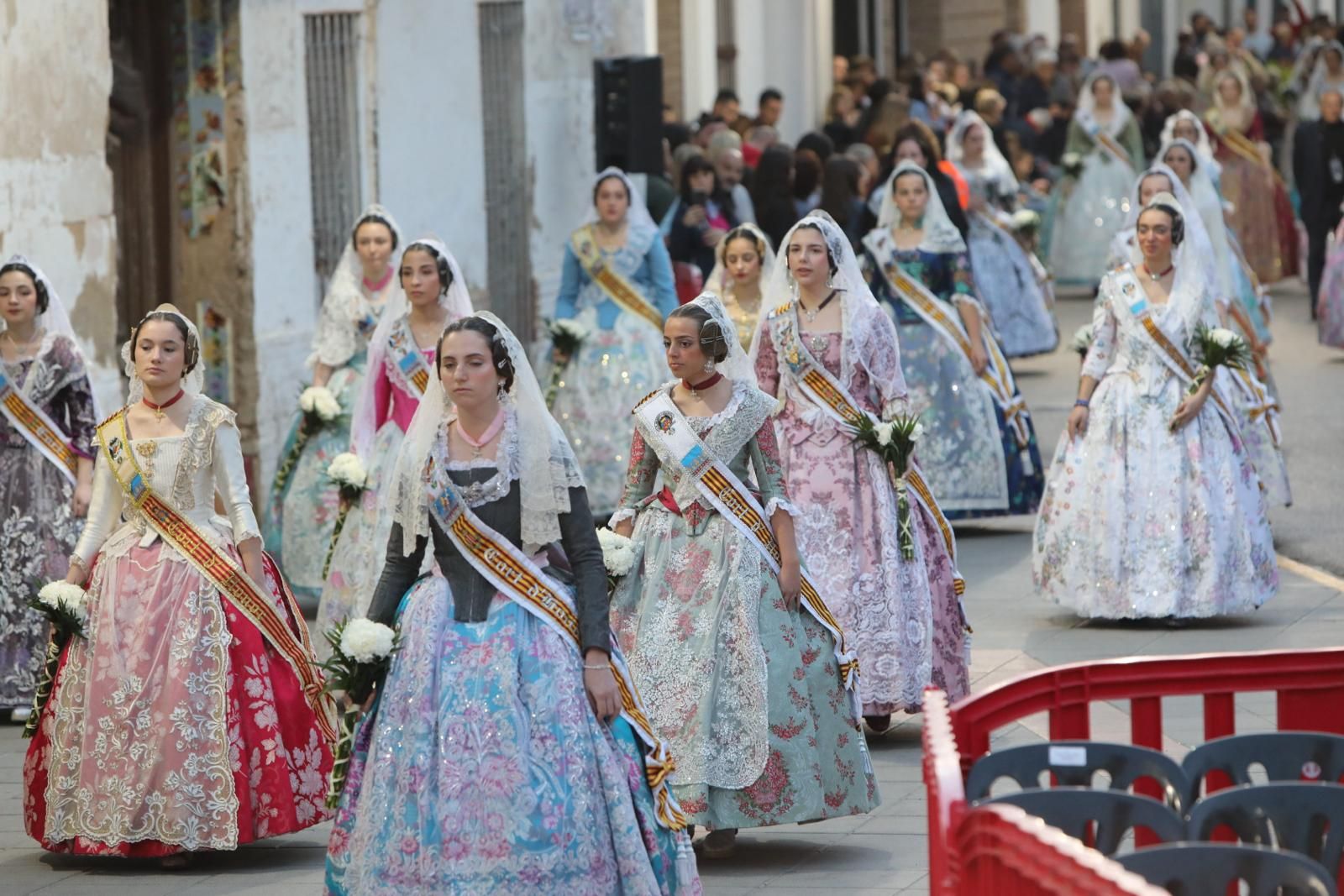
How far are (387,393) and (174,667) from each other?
9.89 ft

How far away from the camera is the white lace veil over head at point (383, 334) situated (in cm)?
1070

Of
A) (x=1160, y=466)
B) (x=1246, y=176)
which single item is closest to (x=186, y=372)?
(x=1160, y=466)

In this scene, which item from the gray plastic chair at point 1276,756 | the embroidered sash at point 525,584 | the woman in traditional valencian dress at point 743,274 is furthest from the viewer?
the woman in traditional valencian dress at point 743,274

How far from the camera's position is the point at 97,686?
805 centimetres

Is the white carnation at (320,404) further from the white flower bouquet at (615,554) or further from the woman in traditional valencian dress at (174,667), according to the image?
the white flower bouquet at (615,554)

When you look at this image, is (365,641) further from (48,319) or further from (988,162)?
(988,162)

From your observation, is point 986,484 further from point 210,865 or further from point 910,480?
point 210,865

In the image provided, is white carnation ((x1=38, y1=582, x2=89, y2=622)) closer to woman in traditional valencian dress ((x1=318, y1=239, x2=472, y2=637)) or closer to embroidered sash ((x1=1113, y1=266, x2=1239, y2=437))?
woman in traditional valencian dress ((x1=318, y1=239, x2=472, y2=637))

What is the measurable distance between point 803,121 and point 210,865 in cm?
1966

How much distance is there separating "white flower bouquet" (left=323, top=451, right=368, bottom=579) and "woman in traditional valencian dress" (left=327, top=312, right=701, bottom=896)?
3749mm

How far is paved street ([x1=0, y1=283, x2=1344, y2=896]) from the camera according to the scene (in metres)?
7.86

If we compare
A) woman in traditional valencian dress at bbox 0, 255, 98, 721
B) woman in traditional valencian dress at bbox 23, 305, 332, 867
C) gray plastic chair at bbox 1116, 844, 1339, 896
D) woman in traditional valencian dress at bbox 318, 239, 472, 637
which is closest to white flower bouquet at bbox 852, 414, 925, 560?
woman in traditional valencian dress at bbox 318, 239, 472, 637

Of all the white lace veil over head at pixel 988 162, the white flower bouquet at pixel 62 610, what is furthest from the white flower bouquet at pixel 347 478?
the white lace veil over head at pixel 988 162

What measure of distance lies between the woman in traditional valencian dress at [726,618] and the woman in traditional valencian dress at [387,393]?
2.67 m
